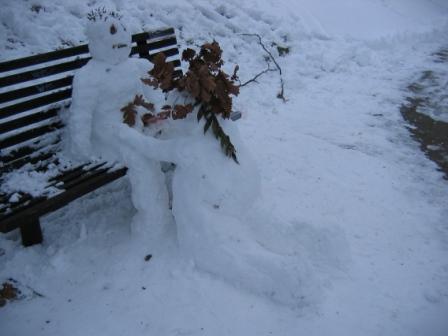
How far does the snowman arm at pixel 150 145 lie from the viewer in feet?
9.25

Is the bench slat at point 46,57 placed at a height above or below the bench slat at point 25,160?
above

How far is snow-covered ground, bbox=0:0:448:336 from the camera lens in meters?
2.64

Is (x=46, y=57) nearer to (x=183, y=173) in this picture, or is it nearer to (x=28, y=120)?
(x=28, y=120)

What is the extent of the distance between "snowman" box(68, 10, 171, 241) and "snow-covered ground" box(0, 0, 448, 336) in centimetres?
34

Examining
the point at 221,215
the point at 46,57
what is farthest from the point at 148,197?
the point at 46,57

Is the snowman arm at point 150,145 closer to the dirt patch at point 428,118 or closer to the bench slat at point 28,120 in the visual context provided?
the bench slat at point 28,120

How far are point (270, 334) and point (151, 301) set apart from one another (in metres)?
0.82

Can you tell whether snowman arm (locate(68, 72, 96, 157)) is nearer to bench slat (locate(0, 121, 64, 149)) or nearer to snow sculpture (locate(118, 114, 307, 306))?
bench slat (locate(0, 121, 64, 149))

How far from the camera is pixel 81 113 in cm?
305

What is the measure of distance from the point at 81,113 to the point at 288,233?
182 centimetres

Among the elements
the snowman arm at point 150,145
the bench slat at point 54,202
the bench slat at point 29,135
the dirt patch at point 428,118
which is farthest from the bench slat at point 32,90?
the dirt patch at point 428,118

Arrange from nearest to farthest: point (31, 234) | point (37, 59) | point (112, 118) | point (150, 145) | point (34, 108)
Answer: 1. point (150, 145)
2. point (31, 234)
3. point (112, 118)
4. point (37, 59)
5. point (34, 108)

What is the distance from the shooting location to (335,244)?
301 centimetres

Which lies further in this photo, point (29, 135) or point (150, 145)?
point (29, 135)
